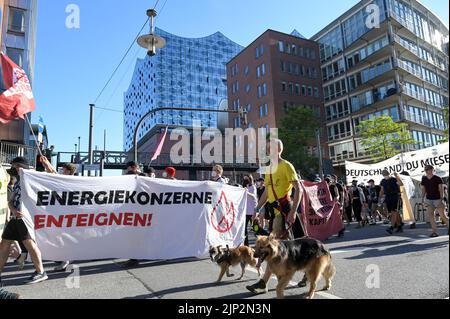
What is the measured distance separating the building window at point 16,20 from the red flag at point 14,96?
90.3ft

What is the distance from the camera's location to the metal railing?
22289 mm

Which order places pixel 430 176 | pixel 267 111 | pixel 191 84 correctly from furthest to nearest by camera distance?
1. pixel 191 84
2. pixel 267 111
3. pixel 430 176

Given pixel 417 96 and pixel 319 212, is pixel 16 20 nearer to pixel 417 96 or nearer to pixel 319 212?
pixel 319 212

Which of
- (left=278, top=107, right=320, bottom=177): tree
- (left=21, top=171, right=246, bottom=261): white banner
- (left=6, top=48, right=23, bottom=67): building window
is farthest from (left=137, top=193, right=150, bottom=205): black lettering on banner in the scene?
(left=278, top=107, right=320, bottom=177): tree

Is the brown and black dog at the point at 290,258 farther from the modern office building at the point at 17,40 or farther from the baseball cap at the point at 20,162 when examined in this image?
the modern office building at the point at 17,40

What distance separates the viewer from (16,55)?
28.8m

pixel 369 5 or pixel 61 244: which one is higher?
pixel 369 5

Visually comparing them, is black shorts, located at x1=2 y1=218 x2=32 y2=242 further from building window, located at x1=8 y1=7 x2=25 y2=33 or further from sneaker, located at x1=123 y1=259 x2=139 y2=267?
building window, located at x1=8 y1=7 x2=25 y2=33

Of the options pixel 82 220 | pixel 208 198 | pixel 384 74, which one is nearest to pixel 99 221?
pixel 82 220

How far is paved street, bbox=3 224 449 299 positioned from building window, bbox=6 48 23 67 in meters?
27.2
